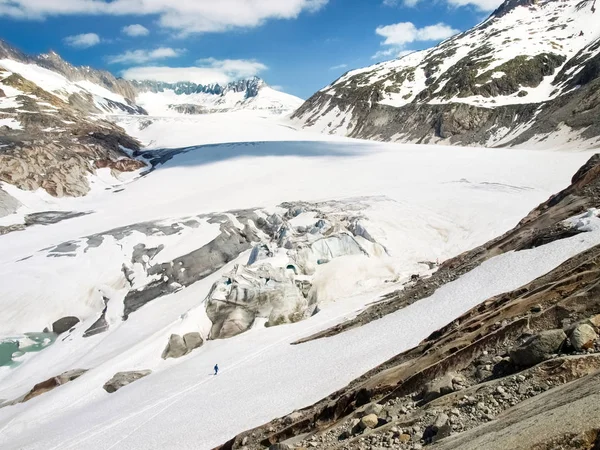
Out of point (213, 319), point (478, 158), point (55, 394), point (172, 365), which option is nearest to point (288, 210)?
point (213, 319)

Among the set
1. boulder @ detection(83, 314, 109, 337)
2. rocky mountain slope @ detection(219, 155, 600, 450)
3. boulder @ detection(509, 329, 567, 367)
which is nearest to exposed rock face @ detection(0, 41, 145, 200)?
boulder @ detection(83, 314, 109, 337)

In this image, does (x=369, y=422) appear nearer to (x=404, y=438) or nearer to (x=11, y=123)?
(x=404, y=438)

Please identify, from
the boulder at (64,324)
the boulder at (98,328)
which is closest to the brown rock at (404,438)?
the boulder at (98,328)

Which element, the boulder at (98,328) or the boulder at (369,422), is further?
the boulder at (98,328)

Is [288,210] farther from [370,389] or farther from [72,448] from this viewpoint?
[370,389]

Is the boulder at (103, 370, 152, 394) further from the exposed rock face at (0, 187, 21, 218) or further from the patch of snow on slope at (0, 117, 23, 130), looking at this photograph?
the patch of snow on slope at (0, 117, 23, 130)

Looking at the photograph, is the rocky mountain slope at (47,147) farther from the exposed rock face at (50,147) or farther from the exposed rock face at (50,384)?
the exposed rock face at (50,384)
